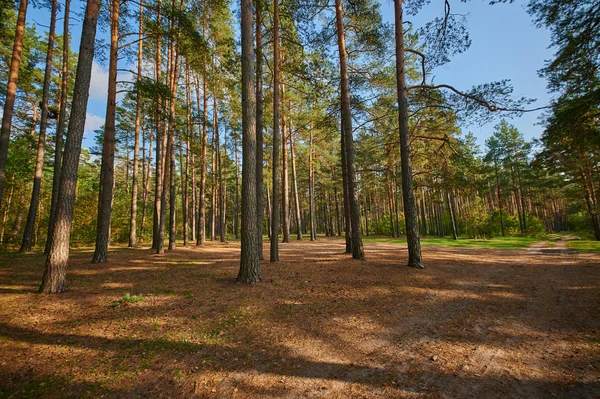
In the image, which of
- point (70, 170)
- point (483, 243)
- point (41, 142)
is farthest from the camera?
point (483, 243)

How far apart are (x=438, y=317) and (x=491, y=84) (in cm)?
791

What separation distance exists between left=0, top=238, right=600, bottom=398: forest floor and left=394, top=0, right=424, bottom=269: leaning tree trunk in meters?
1.64

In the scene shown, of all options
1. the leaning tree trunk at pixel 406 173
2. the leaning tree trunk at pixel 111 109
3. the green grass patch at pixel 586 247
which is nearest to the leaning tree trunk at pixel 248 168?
the leaning tree trunk at pixel 406 173

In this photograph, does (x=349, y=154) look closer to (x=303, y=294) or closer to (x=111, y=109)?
(x=303, y=294)

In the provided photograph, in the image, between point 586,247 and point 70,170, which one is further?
point 586,247

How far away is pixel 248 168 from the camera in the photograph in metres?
6.56

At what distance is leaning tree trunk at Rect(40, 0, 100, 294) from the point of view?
17.9 feet

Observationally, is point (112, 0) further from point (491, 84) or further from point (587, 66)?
point (587, 66)

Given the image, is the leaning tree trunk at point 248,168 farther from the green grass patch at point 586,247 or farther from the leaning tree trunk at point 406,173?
the green grass patch at point 586,247

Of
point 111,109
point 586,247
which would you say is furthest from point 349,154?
point 586,247

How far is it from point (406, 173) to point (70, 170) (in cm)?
1002

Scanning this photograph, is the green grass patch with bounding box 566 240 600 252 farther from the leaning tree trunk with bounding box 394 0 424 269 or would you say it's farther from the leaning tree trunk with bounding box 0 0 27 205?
the leaning tree trunk with bounding box 0 0 27 205

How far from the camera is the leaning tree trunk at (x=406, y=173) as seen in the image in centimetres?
840

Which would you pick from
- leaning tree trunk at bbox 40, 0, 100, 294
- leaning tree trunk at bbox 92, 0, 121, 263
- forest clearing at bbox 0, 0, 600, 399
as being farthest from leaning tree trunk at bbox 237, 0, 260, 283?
leaning tree trunk at bbox 92, 0, 121, 263
